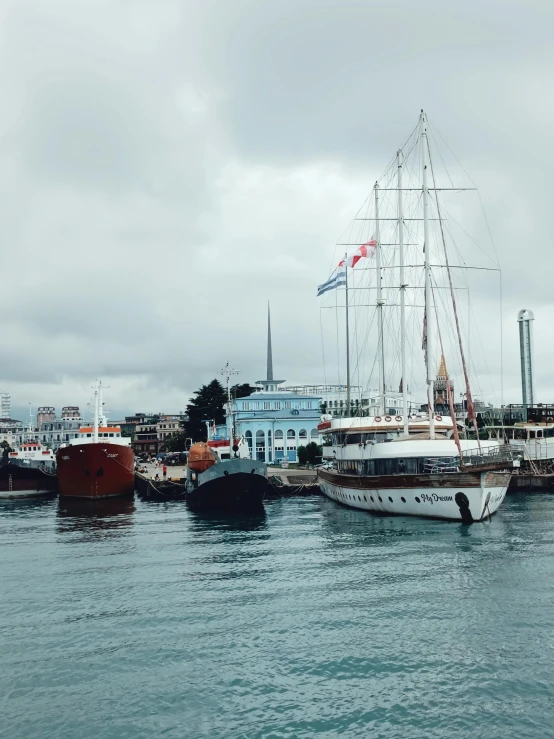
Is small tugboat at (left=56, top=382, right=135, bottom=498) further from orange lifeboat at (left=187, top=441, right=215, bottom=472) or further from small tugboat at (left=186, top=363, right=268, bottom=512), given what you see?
small tugboat at (left=186, top=363, right=268, bottom=512)

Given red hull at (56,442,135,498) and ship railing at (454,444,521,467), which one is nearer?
ship railing at (454,444,521,467)

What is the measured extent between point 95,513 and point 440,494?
28688 mm

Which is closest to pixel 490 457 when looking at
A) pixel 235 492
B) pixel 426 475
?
pixel 426 475

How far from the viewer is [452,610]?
878 inches

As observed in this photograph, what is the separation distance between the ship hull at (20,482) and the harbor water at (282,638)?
44.4 meters

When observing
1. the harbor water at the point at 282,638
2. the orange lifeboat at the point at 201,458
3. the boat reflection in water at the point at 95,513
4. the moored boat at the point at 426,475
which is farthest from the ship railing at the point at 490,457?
the orange lifeboat at the point at 201,458

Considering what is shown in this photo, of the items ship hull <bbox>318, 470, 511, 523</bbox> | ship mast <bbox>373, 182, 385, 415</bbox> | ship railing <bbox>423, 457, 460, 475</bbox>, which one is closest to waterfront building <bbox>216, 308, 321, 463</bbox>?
ship mast <bbox>373, 182, 385, 415</bbox>

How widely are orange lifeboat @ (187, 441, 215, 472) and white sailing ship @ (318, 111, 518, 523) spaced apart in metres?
10.5

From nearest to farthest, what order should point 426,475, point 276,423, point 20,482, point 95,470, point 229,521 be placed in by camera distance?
point 426,475 → point 229,521 → point 95,470 → point 20,482 → point 276,423

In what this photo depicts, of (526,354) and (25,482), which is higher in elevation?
(526,354)

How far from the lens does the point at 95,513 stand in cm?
5469

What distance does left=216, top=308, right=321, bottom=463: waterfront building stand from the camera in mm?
97812

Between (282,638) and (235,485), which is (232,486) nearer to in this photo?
(235,485)

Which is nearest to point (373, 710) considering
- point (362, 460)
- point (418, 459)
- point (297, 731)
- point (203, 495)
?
point (297, 731)
